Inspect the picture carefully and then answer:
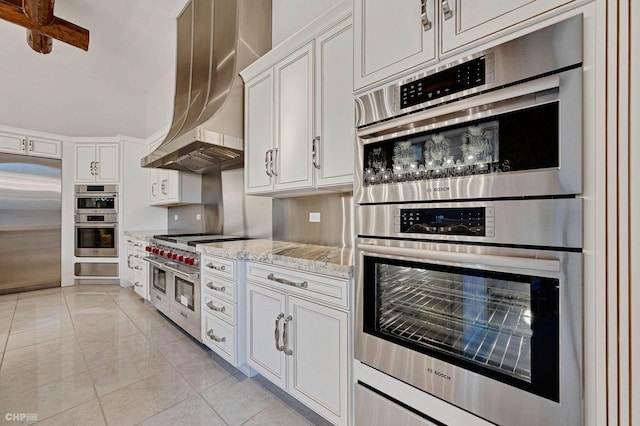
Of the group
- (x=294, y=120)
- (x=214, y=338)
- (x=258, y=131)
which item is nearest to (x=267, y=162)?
(x=258, y=131)

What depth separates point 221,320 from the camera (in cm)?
213

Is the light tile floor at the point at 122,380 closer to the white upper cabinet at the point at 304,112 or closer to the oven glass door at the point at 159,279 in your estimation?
the oven glass door at the point at 159,279

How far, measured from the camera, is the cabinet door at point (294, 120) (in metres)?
1.96

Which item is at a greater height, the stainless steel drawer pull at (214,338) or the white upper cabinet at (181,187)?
the white upper cabinet at (181,187)

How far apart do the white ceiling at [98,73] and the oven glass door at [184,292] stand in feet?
8.21

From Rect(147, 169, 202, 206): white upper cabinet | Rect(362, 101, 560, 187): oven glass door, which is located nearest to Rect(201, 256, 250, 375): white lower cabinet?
Rect(362, 101, 560, 187): oven glass door

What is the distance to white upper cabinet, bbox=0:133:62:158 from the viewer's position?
14.2 ft

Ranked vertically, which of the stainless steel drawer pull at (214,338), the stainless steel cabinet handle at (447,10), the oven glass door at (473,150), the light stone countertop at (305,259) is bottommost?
the stainless steel drawer pull at (214,338)

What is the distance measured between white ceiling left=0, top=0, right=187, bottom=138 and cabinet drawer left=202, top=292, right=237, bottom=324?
268cm

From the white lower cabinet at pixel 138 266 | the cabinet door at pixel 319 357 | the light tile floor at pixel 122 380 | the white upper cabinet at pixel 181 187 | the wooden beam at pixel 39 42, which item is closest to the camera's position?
the cabinet door at pixel 319 357

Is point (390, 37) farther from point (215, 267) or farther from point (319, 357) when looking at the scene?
point (215, 267)

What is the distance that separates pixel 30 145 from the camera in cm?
450

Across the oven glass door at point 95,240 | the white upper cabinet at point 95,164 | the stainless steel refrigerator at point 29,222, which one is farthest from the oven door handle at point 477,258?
the stainless steel refrigerator at point 29,222

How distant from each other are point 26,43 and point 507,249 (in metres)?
4.42
